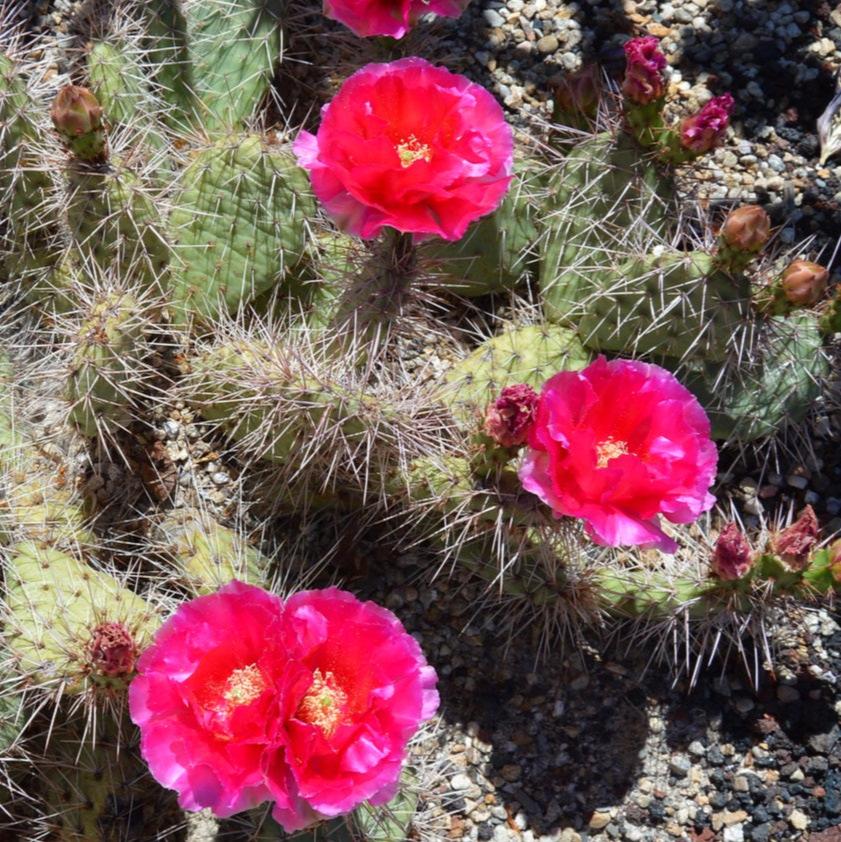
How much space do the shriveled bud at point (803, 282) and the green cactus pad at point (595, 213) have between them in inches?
10.6

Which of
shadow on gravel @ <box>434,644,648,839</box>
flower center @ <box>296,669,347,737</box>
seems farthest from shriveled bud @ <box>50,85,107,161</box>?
shadow on gravel @ <box>434,644,648,839</box>

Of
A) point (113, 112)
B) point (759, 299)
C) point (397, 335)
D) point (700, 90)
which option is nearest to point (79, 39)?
point (113, 112)

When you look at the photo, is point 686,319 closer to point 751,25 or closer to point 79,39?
point 751,25

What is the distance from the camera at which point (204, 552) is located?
6.79 feet

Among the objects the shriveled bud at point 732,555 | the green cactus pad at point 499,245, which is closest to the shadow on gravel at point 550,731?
the shriveled bud at point 732,555

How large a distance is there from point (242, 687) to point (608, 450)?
62cm

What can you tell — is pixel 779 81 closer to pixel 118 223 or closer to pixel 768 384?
pixel 768 384

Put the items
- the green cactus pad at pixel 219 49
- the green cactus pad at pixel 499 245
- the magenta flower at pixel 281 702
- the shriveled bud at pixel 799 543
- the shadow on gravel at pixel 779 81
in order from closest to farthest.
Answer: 1. the magenta flower at pixel 281 702
2. the shriveled bud at pixel 799 543
3. the green cactus pad at pixel 499 245
4. the green cactus pad at pixel 219 49
5. the shadow on gravel at pixel 779 81

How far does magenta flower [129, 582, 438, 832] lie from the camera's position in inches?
57.3

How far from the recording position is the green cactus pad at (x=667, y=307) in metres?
2.03

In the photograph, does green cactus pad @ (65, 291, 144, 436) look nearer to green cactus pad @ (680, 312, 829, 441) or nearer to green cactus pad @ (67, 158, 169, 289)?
green cactus pad @ (67, 158, 169, 289)

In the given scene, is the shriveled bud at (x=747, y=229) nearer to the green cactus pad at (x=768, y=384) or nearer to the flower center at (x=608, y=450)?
the green cactus pad at (x=768, y=384)

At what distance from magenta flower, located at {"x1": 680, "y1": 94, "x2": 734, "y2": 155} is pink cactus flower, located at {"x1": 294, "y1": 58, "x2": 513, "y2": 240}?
0.38 m

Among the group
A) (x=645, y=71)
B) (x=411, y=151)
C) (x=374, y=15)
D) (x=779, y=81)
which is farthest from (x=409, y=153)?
(x=779, y=81)
